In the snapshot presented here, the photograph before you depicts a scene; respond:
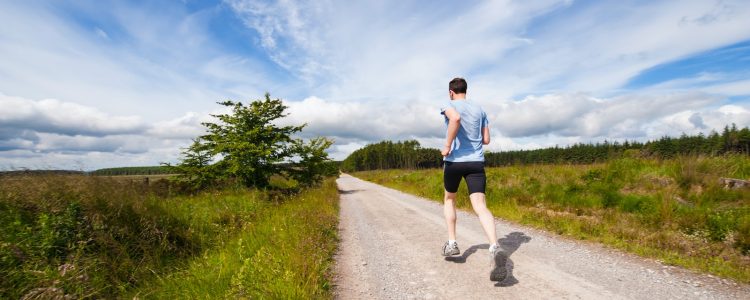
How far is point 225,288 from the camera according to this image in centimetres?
368

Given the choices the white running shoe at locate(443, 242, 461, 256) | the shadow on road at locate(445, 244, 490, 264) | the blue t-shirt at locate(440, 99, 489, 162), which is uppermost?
the blue t-shirt at locate(440, 99, 489, 162)

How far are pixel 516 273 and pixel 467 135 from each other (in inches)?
66.9

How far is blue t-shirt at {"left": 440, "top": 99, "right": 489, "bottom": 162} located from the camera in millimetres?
4000

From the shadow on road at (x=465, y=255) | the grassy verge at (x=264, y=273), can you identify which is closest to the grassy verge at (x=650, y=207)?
the shadow on road at (x=465, y=255)

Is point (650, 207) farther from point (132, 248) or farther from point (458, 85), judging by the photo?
point (132, 248)

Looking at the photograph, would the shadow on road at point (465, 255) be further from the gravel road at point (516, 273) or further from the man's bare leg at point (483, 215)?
the man's bare leg at point (483, 215)

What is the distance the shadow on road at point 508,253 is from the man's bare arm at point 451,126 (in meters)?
1.25

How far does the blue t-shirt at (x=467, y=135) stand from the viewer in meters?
4.00

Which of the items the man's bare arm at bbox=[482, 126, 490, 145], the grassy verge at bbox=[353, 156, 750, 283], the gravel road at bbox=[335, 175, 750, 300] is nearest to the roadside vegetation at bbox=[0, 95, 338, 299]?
the gravel road at bbox=[335, 175, 750, 300]

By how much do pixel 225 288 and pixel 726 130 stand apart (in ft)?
282

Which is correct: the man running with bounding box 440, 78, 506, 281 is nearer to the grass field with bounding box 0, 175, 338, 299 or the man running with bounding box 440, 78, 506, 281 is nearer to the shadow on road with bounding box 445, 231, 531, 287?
the shadow on road with bounding box 445, 231, 531, 287

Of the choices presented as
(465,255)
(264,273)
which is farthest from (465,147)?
(264,273)

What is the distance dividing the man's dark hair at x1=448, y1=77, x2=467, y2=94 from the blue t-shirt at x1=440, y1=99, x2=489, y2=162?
0.44 feet

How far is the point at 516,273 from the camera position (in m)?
3.90
